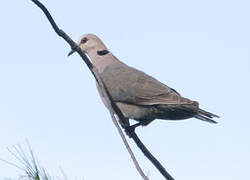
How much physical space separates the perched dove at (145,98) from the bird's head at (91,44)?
2.23 ft

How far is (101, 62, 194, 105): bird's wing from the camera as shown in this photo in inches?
217

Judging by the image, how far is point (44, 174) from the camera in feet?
9.83

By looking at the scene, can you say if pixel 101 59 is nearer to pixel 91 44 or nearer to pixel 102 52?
pixel 102 52

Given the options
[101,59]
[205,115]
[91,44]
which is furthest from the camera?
[91,44]

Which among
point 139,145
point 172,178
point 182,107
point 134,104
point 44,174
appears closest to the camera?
point 172,178

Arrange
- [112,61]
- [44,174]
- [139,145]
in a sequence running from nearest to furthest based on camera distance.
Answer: [44,174] → [139,145] → [112,61]

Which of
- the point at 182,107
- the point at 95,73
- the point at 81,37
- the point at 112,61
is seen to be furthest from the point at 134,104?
the point at 95,73

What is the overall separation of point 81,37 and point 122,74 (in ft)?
4.35

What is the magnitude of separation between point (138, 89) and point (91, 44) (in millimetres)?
1549

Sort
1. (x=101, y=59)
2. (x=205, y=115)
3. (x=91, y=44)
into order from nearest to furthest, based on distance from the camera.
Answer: (x=205, y=115)
(x=101, y=59)
(x=91, y=44)

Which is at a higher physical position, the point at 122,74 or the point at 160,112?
the point at 122,74

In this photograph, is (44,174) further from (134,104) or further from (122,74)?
(122,74)

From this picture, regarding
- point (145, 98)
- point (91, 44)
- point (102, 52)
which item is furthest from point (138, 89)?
point (91, 44)

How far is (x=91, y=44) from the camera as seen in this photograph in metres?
7.08
